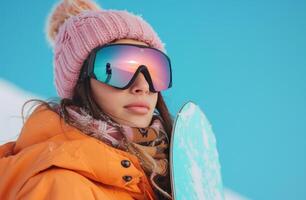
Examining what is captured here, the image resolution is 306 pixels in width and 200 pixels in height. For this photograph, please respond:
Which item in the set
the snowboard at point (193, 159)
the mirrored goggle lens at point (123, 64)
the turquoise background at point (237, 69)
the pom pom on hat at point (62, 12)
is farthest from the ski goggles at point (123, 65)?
the turquoise background at point (237, 69)

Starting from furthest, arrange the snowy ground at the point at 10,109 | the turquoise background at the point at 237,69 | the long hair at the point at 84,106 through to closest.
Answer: the turquoise background at the point at 237,69 < the snowy ground at the point at 10,109 < the long hair at the point at 84,106

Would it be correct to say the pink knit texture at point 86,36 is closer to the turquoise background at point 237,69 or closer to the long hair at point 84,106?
the long hair at point 84,106

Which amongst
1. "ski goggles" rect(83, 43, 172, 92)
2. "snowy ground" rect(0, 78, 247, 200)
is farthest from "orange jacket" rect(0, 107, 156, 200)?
"snowy ground" rect(0, 78, 247, 200)

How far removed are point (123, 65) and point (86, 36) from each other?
0.10 meters

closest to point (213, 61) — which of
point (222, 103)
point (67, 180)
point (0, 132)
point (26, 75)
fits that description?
point (222, 103)

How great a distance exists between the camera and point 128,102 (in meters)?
0.83

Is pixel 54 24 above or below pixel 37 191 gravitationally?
above

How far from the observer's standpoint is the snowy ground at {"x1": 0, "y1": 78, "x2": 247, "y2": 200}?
160cm

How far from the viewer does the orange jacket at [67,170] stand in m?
0.66

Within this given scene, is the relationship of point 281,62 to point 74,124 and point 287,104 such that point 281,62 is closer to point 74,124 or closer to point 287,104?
point 287,104

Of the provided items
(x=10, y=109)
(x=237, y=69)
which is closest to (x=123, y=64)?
(x=10, y=109)

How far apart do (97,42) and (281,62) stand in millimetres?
1462

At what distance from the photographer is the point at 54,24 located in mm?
1090

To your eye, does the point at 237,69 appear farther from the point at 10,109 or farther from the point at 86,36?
the point at 86,36
